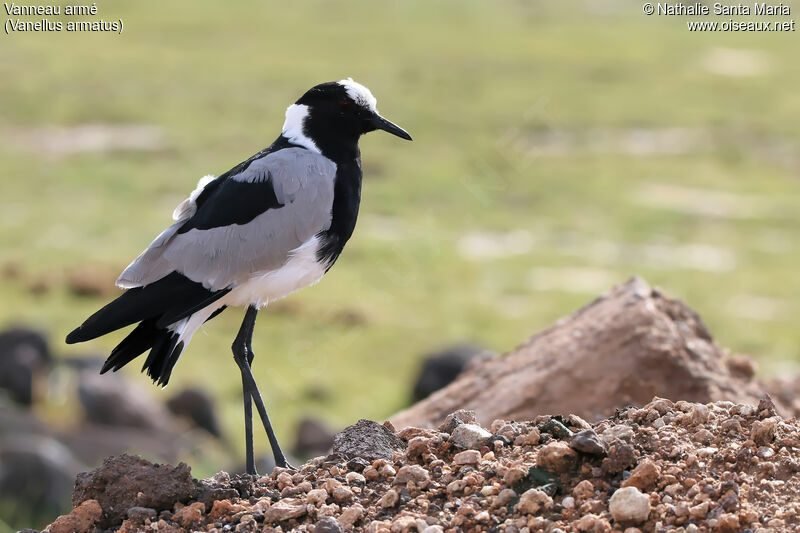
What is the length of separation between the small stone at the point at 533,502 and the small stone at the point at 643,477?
0.28 metres

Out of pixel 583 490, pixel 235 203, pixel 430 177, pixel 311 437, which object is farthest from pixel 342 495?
Result: pixel 430 177

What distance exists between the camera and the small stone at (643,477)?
4137mm

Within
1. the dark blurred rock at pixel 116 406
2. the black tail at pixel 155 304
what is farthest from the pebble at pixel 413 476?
the dark blurred rock at pixel 116 406

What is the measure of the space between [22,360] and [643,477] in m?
10.1

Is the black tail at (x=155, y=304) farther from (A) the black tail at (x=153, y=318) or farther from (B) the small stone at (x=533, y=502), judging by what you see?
(B) the small stone at (x=533, y=502)

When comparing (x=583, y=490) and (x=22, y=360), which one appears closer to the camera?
(x=583, y=490)

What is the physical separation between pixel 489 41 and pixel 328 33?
6.77 m

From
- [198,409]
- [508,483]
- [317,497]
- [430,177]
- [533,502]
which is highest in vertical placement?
[430,177]

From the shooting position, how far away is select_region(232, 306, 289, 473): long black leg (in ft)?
18.0

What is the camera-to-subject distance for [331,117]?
6.00m

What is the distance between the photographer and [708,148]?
3228 cm

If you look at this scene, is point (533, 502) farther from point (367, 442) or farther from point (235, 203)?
point (235, 203)

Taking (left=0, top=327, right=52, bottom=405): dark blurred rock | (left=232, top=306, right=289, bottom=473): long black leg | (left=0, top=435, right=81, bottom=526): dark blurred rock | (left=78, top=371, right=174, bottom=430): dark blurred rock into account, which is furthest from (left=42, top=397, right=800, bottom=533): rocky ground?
(left=0, top=327, right=52, bottom=405): dark blurred rock

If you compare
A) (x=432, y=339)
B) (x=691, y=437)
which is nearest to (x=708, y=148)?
(x=432, y=339)
